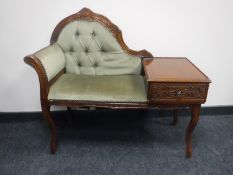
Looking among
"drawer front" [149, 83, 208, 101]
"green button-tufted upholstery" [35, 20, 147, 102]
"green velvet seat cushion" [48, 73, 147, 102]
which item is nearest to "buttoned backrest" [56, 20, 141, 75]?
"green button-tufted upholstery" [35, 20, 147, 102]

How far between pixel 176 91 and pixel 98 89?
424 mm

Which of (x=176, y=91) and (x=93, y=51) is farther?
(x=93, y=51)

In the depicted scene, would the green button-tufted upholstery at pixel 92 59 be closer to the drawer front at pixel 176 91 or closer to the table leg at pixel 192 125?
the drawer front at pixel 176 91

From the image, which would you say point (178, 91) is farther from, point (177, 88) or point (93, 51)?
point (93, 51)

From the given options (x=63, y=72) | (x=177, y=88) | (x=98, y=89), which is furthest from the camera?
(x=63, y=72)

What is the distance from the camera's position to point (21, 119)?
6.09ft

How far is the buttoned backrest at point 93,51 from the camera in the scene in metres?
1.59

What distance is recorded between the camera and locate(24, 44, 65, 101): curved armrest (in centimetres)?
125

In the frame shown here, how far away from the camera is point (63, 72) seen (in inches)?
63.7

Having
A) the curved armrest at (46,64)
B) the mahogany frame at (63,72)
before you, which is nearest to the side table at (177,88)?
the mahogany frame at (63,72)

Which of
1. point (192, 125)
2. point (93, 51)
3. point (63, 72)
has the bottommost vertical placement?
point (192, 125)

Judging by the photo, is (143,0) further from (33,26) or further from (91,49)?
(33,26)

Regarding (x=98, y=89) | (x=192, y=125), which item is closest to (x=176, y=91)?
(x=192, y=125)

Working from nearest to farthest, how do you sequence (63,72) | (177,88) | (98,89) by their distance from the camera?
1. (177,88)
2. (98,89)
3. (63,72)
